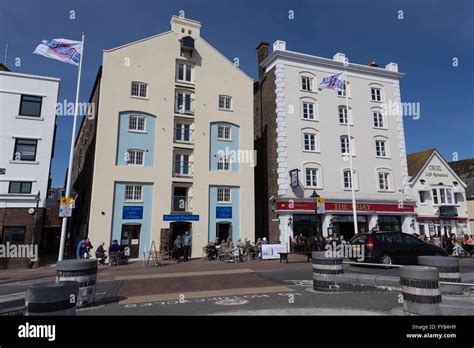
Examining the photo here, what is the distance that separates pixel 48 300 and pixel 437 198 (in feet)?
125

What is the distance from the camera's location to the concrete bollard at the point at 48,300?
16.9 feet

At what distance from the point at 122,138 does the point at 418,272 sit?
23282 millimetres

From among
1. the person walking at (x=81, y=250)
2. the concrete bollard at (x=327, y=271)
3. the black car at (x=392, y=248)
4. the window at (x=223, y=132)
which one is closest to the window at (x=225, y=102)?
the window at (x=223, y=132)

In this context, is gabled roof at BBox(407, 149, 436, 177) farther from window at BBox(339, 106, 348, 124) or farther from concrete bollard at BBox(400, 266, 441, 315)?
concrete bollard at BBox(400, 266, 441, 315)

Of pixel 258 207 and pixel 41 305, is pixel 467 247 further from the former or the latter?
pixel 41 305

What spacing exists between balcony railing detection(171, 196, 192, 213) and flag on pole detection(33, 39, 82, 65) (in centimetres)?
1209

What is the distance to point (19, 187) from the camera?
2162 centimetres

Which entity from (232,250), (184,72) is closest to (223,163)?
(232,250)

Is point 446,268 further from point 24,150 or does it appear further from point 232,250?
point 24,150

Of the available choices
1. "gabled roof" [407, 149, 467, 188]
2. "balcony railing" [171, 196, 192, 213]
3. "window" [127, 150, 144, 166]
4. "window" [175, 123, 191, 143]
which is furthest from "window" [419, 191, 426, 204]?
"window" [127, 150, 144, 166]

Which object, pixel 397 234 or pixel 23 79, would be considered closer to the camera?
pixel 397 234

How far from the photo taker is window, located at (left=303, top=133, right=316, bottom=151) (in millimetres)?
29672

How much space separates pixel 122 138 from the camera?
83.5ft
